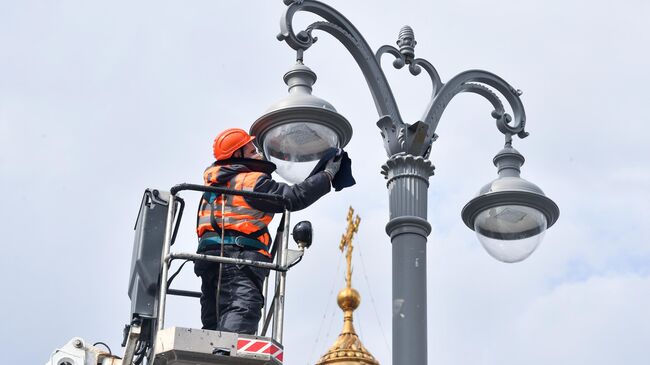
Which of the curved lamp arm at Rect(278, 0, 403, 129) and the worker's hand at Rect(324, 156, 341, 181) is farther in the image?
the curved lamp arm at Rect(278, 0, 403, 129)

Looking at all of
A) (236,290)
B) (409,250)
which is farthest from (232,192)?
(409,250)

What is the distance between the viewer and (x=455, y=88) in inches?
532

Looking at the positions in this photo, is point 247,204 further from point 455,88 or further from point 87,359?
point 455,88

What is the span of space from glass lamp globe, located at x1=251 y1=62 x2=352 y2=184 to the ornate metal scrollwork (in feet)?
2.37

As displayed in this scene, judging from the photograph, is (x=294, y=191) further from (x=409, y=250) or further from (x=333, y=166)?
(x=409, y=250)

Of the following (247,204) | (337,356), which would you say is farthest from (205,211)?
(337,356)

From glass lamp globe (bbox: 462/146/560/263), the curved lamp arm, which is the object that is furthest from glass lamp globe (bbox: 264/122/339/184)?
glass lamp globe (bbox: 462/146/560/263)

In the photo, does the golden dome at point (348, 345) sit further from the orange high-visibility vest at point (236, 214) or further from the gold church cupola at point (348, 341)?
the orange high-visibility vest at point (236, 214)

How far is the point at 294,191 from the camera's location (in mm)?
11633

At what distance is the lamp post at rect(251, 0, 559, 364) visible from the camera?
11992 millimetres

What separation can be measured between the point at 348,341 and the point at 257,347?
3049cm

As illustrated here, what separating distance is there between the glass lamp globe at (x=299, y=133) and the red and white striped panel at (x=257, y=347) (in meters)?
1.46

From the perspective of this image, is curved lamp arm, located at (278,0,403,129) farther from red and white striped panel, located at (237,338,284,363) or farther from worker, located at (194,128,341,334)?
red and white striped panel, located at (237,338,284,363)

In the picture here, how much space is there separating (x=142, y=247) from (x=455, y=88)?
335 cm
